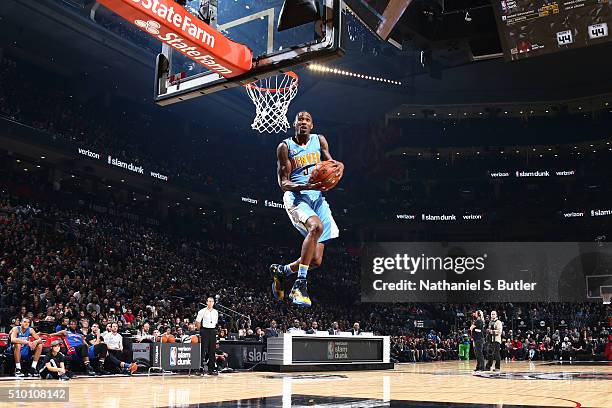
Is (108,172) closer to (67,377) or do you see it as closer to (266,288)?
(266,288)

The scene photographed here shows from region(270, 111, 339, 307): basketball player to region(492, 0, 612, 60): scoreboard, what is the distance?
3.25m

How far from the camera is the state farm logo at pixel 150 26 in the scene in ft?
20.8

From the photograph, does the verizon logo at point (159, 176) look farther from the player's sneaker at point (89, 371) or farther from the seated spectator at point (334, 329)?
the player's sneaker at point (89, 371)

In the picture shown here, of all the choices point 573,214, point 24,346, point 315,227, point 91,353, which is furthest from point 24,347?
point 573,214

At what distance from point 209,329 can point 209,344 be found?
15.6 inches

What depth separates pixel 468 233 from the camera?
38656 millimetres

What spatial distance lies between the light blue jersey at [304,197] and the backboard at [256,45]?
1681 mm

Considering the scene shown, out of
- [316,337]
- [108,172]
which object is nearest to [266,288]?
[108,172]

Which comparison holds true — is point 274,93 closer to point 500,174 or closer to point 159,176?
point 159,176

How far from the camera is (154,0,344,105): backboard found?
6.82m

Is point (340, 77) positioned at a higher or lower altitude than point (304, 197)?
higher

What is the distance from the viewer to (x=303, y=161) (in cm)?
889

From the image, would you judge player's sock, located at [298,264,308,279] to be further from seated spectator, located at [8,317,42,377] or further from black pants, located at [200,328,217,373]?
seated spectator, located at [8,317,42,377]

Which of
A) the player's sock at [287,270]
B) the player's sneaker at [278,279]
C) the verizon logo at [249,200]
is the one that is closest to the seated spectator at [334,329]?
the player's sneaker at [278,279]
